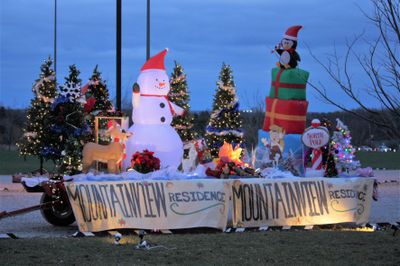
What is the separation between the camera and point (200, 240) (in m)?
10.6

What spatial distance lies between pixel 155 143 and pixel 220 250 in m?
6.96

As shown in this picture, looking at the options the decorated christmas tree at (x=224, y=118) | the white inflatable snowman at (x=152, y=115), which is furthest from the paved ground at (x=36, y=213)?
the decorated christmas tree at (x=224, y=118)

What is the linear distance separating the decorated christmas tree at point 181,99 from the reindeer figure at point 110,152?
516 inches

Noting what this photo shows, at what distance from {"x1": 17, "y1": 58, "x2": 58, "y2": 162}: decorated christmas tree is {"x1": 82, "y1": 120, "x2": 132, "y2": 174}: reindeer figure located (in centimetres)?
944

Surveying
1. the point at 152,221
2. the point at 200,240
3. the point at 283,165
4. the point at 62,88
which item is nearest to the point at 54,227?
the point at 152,221

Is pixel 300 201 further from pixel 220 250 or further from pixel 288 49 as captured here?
pixel 288 49

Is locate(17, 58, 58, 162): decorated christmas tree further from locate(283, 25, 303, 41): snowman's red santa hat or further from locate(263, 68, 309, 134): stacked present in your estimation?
locate(283, 25, 303, 41): snowman's red santa hat

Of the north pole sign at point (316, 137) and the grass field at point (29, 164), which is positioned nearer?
the north pole sign at point (316, 137)

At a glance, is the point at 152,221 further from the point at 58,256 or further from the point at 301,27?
the point at 301,27

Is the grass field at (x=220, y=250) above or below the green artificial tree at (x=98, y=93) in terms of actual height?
below

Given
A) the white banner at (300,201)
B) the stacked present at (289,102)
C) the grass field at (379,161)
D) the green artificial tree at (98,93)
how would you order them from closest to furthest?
1. the white banner at (300,201)
2. the stacked present at (289,102)
3. the green artificial tree at (98,93)
4. the grass field at (379,161)

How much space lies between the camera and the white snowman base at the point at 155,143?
53.4 ft

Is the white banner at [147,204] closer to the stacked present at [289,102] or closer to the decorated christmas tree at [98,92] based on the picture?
the stacked present at [289,102]

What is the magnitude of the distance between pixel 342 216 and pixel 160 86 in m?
6.12
